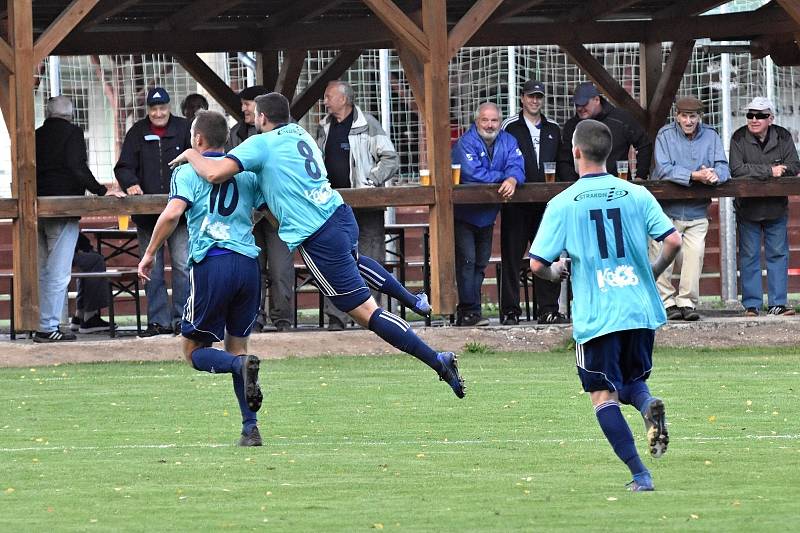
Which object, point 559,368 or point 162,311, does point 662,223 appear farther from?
point 162,311

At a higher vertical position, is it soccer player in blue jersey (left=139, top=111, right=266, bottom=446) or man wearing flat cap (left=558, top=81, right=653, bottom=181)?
man wearing flat cap (left=558, top=81, right=653, bottom=181)

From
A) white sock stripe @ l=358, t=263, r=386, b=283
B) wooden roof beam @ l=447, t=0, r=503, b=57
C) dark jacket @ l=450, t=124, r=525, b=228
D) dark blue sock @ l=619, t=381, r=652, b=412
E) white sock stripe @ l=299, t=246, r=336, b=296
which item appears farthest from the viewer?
dark jacket @ l=450, t=124, r=525, b=228

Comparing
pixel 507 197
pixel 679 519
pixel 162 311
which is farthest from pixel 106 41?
pixel 679 519

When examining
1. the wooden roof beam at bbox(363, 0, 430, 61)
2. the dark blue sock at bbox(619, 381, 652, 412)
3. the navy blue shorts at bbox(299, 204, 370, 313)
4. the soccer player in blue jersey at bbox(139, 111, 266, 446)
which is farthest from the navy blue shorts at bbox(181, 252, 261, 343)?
the wooden roof beam at bbox(363, 0, 430, 61)

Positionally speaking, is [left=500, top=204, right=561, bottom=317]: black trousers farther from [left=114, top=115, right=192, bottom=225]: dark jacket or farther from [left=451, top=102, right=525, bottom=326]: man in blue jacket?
[left=114, top=115, right=192, bottom=225]: dark jacket

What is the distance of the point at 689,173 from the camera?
17.0 meters

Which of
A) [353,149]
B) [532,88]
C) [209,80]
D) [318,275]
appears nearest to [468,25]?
[532,88]

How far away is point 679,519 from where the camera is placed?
6.96 metres

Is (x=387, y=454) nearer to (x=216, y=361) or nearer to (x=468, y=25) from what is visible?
(x=216, y=361)

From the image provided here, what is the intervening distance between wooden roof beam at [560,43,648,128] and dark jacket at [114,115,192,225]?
17.5ft

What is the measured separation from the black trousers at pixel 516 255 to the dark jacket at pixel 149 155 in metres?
3.15

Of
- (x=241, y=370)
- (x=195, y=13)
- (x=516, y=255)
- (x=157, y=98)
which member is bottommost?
(x=241, y=370)

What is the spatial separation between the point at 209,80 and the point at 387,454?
11039 mm

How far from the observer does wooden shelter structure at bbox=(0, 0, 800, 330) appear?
15570 millimetres
